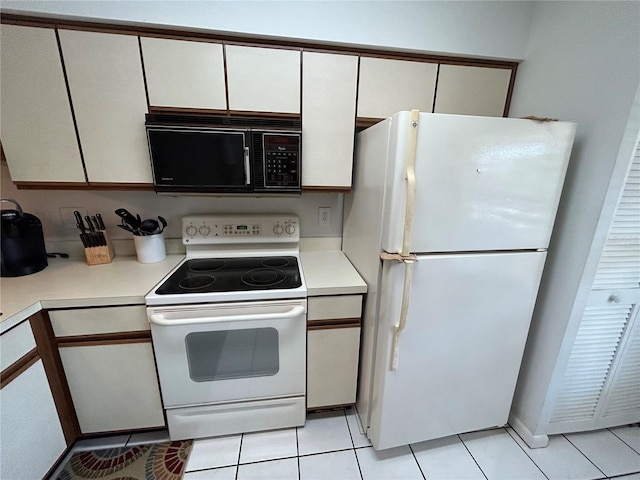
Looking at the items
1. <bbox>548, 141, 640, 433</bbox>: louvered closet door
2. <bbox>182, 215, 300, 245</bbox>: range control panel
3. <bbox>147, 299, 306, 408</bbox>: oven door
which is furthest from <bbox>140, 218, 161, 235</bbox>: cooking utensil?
<bbox>548, 141, 640, 433</bbox>: louvered closet door

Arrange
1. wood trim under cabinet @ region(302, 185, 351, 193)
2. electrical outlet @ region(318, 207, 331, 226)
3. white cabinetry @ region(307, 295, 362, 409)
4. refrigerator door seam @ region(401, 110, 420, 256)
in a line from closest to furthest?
refrigerator door seam @ region(401, 110, 420, 256), white cabinetry @ region(307, 295, 362, 409), wood trim under cabinet @ region(302, 185, 351, 193), electrical outlet @ region(318, 207, 331, 226)

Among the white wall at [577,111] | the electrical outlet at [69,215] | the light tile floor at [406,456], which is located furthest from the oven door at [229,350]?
the white wall at [577,111]

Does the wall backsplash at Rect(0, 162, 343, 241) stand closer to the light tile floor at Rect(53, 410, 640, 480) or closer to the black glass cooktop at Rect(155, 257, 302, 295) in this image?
the black glass cooktop at Rect(155, 257, 302, 295)

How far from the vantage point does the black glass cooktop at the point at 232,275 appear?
1258mm

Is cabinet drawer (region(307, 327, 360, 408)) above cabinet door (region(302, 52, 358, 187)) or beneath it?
beneath

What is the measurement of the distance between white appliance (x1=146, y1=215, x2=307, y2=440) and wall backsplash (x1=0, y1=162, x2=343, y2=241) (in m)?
0.39

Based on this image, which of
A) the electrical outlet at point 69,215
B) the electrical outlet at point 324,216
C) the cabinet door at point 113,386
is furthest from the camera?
the electrical outlet at point 324,216

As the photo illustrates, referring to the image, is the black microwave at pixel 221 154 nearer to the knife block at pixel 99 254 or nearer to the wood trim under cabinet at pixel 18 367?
the knife block at pixel 99 254

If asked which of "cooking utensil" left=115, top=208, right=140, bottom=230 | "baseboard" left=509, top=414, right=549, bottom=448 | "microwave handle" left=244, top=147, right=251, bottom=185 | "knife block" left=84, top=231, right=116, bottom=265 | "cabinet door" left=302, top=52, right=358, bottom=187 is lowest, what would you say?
"baseboard" left=509, top=414, right=549, bottom=448

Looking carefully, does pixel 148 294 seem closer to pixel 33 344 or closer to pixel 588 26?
pixel 33 344

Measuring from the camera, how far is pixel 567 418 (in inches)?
55.3

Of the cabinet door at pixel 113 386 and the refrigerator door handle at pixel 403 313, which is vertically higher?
the refrigerator door handle at pixel 403 313

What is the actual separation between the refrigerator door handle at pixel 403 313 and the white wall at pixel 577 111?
0.82m

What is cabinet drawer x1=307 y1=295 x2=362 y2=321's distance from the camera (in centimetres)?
130
